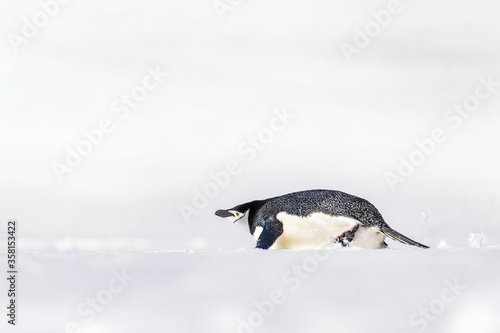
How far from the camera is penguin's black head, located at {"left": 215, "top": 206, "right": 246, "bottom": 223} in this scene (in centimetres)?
579

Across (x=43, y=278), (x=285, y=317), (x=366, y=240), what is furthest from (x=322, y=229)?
(x=43, y=278)

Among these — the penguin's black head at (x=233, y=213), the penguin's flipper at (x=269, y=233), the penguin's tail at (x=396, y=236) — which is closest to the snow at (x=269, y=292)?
the penguin's tail at (x=396, y=236)

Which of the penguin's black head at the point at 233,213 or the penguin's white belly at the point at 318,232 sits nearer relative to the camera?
the penguin's white belly at the point at 318,232

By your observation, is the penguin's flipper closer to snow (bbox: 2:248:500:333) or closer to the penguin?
the penguin

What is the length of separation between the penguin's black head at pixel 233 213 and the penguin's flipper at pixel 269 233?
545mm

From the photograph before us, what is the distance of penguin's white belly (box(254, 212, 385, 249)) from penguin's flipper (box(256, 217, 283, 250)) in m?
0.04

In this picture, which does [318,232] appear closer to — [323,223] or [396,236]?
[323,223]

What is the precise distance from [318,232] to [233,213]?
103 centimetres

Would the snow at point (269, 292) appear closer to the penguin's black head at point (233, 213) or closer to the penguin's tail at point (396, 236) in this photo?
the penguin's tail at point (396, 236)

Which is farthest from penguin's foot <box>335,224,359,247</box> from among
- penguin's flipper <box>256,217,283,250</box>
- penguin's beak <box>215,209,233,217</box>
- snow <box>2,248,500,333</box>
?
snow <box>2,248,500,333</box>

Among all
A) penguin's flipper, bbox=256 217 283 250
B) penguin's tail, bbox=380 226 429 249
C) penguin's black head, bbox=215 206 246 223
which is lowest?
penguin's tail, bbox=380 226 429 249

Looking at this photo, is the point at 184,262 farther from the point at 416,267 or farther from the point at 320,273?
the point at 416,267

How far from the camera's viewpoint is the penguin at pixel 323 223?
4938 millimetres

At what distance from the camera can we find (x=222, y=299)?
3088mm
